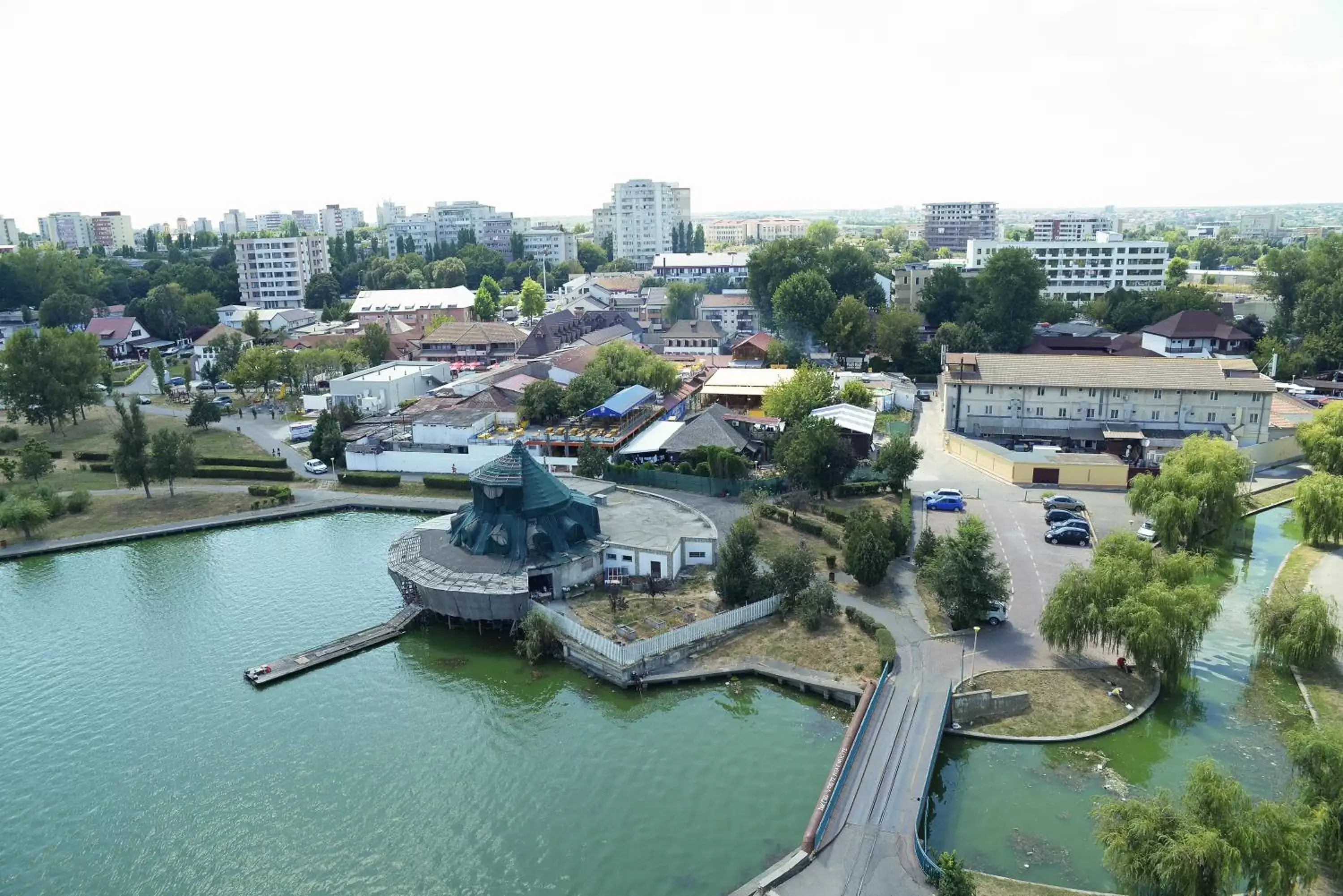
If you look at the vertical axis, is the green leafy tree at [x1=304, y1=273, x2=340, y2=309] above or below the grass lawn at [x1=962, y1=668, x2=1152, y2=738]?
above

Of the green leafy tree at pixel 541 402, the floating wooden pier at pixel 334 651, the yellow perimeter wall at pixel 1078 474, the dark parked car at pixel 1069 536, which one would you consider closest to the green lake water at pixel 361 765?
the floating wooden pier at pixel 334 651

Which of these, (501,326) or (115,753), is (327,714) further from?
(501,326)

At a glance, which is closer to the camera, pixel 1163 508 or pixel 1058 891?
pixel 1058 891

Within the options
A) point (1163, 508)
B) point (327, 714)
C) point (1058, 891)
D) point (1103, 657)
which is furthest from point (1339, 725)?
point (327, 714)

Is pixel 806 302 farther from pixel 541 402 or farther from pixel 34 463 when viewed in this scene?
pixel 34 463

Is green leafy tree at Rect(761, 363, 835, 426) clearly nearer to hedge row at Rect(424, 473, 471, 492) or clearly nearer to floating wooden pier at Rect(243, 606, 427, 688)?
hedge row at Rect(424, 473, 471, 492)

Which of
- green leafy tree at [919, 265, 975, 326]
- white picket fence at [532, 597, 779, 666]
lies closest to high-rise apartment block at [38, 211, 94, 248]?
green leafy tree at [919, 265, 975, 326]

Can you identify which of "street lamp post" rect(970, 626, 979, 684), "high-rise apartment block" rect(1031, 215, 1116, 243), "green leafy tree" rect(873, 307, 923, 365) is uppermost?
"high-rise apartment block" rect(1031, 215, 1116, 243)
